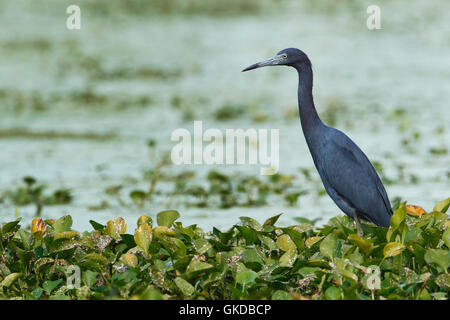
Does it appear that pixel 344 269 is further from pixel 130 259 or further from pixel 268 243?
pixel 130 259

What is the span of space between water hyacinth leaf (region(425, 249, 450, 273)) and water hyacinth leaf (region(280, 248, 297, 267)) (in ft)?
1.92

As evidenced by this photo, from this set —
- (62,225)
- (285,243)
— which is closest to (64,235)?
(62,225)

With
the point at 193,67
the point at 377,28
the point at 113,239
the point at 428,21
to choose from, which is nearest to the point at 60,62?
the point at 193,67

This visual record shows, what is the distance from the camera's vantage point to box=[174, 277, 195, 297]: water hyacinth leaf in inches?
149

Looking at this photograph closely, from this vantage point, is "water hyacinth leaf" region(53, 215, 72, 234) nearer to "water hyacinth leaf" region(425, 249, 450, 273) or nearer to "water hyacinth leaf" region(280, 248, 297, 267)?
"water hyacinth leaf" region(280, 248, 297, 267)

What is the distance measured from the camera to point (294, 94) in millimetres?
11664

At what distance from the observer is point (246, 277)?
12.5 feet

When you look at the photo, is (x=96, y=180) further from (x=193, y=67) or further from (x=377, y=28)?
(x=377, y=28)

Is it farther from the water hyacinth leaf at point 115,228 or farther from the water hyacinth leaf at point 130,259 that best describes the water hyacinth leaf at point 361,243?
the water hyacinth leaf at point 115,228

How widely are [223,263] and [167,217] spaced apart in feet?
1.82

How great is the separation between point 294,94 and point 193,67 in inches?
84.9

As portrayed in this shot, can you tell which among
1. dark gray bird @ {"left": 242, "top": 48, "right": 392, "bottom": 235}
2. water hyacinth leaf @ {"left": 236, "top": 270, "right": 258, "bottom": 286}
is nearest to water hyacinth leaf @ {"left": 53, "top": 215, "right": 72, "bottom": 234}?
water hyacinth leaf @ {"left": 236, "top": 270, "right": 258, "bottom": 286}

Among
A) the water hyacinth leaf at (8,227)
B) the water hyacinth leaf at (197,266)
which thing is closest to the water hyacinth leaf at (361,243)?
the water hyacinth leaf at (197,266)

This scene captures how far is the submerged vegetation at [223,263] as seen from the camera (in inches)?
151
